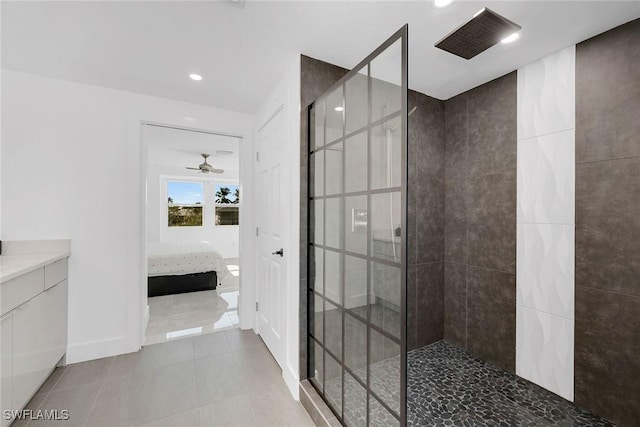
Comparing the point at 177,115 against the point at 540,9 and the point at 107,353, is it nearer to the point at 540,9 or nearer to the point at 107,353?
the point at 107,353

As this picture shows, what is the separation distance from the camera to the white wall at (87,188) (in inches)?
84.5

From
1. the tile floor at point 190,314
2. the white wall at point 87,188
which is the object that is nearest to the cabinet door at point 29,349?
the white wall at point 87,188

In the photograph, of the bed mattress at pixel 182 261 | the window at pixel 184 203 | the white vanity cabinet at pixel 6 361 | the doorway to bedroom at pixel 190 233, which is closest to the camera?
the white vanity cabinet at pixel 6 361

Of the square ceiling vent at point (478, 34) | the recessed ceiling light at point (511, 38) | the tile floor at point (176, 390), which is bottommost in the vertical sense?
the tile floor at point (176, 390)

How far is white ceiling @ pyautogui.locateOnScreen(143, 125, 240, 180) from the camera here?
3904mm

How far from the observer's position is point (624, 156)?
159 cm

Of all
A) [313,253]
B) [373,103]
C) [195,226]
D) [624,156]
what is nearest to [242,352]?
[313,253]

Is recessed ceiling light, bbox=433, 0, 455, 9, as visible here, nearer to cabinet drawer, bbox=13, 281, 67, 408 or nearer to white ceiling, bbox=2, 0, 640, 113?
white ceiling, bbox=2, 0, 640, 113

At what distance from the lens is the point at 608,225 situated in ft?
5.43

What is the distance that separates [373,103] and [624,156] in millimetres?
1625

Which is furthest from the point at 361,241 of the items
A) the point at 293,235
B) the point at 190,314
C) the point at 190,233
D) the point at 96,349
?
the point at 190,233

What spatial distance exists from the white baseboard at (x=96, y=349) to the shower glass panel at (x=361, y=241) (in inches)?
73.2

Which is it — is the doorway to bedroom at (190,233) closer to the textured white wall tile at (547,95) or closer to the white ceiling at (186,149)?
the white ceiling at (186,149)

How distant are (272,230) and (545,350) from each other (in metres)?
2.33
